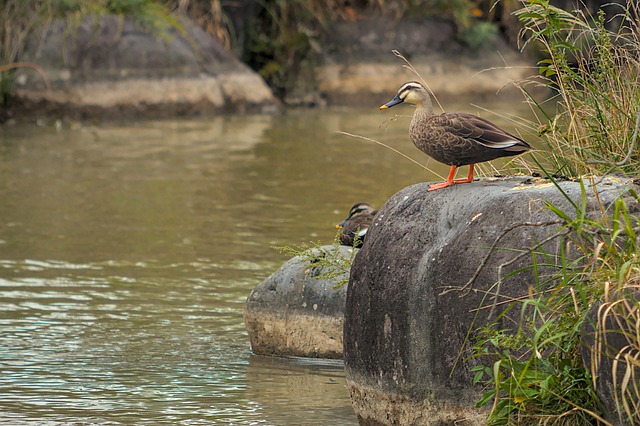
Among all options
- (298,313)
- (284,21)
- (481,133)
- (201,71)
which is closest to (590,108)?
(481,133)

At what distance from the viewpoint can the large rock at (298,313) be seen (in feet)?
25.2

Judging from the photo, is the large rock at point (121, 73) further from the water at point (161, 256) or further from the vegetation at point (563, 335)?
the vegetation at point (563, 335)

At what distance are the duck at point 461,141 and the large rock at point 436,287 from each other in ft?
0.50

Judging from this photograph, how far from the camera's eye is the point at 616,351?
14.6ft

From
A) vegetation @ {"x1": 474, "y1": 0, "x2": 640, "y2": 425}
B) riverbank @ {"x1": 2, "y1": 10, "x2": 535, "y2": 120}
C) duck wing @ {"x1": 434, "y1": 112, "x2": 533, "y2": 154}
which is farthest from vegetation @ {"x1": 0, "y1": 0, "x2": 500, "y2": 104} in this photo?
vegetation @ {"x1": 474, "y1": 0, "x2": 640, "y2": 425}

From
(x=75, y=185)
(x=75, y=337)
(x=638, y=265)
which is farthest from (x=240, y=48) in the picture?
(x=638, y=265)

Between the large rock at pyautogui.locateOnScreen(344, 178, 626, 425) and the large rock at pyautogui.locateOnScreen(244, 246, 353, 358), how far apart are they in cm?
163

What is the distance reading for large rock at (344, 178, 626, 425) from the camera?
534 centimetres

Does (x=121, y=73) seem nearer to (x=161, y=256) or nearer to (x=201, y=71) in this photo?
(x=201, y=71)

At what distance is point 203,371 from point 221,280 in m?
2.63

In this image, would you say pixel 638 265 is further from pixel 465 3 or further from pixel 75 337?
pixel 465 3

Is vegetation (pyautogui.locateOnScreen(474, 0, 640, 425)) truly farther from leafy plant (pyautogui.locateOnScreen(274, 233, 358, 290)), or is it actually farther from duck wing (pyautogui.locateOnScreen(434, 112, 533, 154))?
leafy plant (pyautogui.locateOnScreen(274, 233, 358, 290))

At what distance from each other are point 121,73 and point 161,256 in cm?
1105

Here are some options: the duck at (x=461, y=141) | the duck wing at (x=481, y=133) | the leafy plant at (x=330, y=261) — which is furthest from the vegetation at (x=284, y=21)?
the duck wing at (x=481, y=133)
